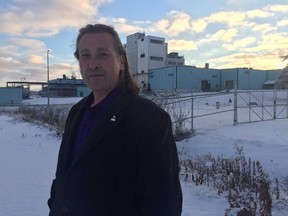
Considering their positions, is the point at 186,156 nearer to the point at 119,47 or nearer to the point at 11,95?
the point at 119,47

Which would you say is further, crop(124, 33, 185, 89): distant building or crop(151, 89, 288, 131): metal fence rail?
crop(124, 33, 185, 89): distant building

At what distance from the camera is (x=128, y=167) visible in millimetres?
2010

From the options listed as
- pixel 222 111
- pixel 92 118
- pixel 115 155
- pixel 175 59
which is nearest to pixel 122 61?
pixel 92 118

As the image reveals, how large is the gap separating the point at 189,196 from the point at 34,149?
7836 millimetres

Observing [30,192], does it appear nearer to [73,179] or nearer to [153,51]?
[73,179]

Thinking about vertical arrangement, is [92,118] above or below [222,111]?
above

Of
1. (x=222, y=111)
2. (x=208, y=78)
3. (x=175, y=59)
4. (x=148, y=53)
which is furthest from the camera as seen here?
(x=175, y=59)

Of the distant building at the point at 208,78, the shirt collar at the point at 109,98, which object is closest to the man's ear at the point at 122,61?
the shirt collar at the point at 109,98

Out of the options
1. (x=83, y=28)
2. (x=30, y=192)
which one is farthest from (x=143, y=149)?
(x=30, y=192)

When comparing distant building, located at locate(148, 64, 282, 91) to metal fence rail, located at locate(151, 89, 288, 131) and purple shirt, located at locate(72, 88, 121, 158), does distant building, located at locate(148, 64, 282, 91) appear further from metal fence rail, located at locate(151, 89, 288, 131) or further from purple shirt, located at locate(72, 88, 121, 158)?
purple shirt, located at locate(72, 88, 121, 158)

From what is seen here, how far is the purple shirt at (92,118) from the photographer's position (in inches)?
90.4

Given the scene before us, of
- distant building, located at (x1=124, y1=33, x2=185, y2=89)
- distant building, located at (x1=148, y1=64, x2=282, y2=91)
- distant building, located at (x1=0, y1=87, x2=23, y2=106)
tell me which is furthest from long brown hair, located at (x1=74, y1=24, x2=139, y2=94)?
distant building, located at (x1=124, y1=33, x2=185, y2=89)

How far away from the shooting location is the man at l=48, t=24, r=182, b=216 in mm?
1951

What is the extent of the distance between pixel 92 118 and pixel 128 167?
1.63ft
